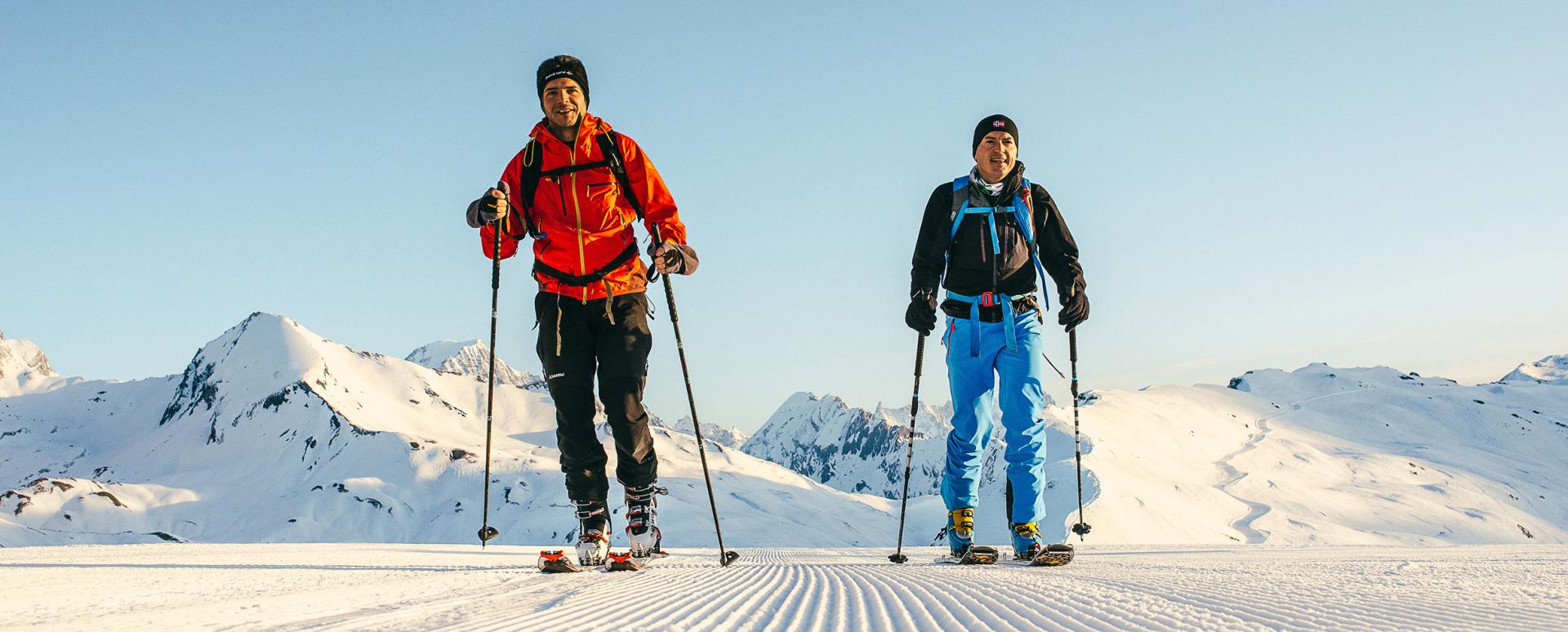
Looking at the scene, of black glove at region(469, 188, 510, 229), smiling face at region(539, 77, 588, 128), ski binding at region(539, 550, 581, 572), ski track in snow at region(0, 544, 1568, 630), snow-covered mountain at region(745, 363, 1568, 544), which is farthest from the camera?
snow-covered mountain at region(745, 363, 1568, 544)

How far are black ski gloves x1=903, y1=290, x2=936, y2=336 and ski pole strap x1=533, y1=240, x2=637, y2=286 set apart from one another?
2.28 meters

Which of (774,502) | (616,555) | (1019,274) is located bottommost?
(774,502)

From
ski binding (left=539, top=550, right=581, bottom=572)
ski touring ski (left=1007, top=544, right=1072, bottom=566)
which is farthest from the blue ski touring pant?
ski binding (left=539, top=550, right=581, bottom=572)

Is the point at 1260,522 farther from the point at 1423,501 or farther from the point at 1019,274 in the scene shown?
the point at 1019,274

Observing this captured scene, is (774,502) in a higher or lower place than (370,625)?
lower

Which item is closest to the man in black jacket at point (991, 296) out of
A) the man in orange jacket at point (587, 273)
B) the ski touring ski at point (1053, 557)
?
the ski touring ski at point (1053, 557)

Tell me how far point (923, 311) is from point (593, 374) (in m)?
2.56

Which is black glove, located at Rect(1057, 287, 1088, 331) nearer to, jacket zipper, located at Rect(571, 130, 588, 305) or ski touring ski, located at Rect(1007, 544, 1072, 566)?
ski touring ski, located at Rect(1007, 544, 1072, 566)

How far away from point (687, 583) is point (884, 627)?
5.39 ft

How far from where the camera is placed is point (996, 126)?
22.6ft

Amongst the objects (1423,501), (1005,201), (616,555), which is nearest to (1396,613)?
(616,555)

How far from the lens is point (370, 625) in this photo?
2.59 m

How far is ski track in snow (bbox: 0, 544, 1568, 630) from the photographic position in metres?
2.71

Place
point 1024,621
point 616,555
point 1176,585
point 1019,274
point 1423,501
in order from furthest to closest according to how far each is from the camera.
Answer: point 1423,501 < point 1019,274 < point 616,555 < point 1176,585 < point 1024,621
